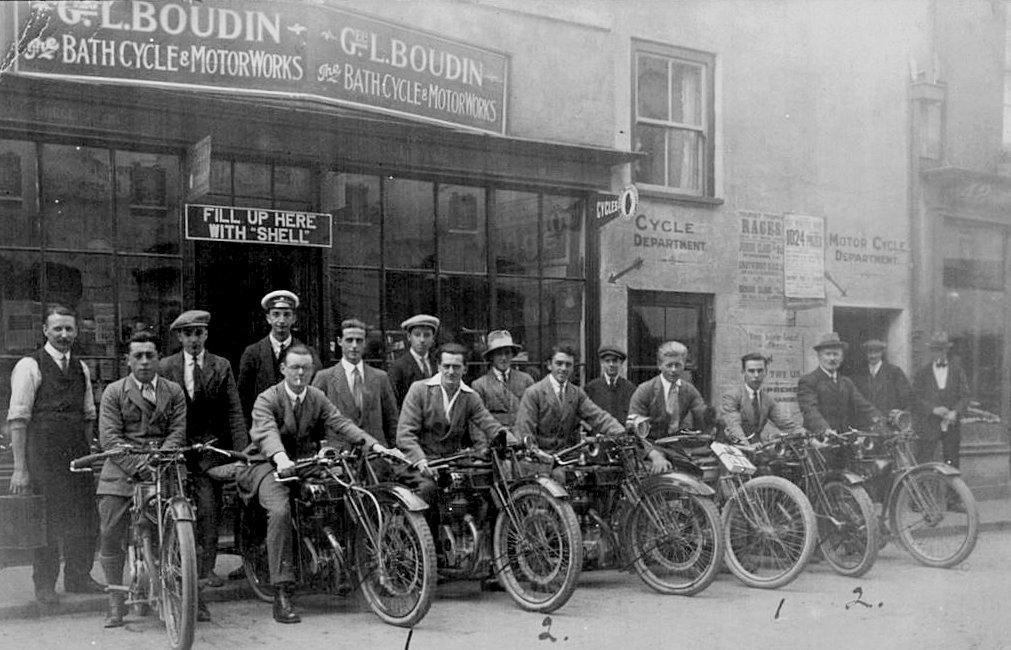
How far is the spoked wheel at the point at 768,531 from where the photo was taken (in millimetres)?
7180

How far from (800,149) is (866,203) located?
120 cm

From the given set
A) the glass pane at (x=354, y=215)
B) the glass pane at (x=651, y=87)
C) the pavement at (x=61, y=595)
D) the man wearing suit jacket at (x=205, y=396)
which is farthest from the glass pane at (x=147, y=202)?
the glass pane at (x=651, y=87)

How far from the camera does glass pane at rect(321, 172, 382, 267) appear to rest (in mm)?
9281

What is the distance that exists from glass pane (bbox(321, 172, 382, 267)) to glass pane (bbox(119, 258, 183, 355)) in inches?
56.9

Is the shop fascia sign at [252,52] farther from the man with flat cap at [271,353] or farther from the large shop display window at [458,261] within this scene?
the man with flat cap at [271,353]

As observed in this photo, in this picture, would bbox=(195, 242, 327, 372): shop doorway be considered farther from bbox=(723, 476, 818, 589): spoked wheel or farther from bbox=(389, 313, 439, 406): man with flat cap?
bbox=(723, 476, 818, 589): spoked wheel

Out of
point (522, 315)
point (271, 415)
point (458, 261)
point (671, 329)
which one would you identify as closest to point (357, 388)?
point (271, 415)

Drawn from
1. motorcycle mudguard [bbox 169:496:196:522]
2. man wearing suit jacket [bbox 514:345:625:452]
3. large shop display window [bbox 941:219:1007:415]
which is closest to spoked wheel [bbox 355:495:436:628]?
motorcycle mudguard [bbox 169:496:196:522]

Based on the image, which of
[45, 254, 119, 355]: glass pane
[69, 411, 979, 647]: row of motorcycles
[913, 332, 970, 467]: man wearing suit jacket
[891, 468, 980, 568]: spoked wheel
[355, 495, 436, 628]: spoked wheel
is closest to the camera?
[355, 495, 436, 628]: spoked wheel

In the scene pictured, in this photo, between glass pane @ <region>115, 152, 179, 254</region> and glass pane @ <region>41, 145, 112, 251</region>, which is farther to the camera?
glass pane @ <region>115, 152, 179, 254</region>

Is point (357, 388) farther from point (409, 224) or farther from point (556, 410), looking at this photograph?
point (409, 224)

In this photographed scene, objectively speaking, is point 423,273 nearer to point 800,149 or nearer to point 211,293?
point 211,293

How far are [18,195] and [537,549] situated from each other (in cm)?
475

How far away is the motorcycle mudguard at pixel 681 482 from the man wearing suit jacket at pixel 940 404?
536 centimetres
